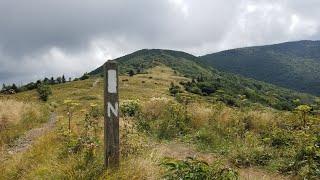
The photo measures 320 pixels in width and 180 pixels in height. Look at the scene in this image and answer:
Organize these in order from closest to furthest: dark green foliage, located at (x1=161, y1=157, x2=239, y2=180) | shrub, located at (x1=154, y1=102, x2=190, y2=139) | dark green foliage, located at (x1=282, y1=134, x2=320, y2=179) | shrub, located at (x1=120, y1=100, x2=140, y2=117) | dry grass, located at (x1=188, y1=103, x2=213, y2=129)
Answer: dark green foliage, located at (x1=161, y1=157, x2=239, y2=180), dark green foliage, located at (x1=282, y1=134, x2=320, y2=179), shrub, located at (x1=154, y1=102, x2=190, y2=139), dry grass, located at (x1=188, y1=103, x2=213, y2=129), shrub, located at (x1=120, y1=100, x2=140, y2=117)

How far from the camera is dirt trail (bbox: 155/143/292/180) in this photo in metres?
9.60

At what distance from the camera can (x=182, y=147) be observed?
12.7 meters

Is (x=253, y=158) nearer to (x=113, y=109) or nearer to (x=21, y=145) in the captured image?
(x=113, y=109)

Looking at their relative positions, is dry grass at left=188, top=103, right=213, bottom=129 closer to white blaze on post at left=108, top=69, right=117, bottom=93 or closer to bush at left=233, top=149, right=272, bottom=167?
bush at left=233, top=149, right=272, bottom=167

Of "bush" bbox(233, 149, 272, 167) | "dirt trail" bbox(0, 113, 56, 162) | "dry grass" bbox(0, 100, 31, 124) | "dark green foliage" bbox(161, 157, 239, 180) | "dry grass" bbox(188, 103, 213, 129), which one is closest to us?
"dark green foliage" bbox(161, 157, 239, 180)

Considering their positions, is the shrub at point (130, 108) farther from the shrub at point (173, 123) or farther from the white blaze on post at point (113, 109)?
the white blaze on post at point (113, 109)

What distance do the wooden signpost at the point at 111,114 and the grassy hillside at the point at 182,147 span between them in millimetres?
193

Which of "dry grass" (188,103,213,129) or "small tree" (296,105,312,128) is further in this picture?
"dry grass" (188,103,213,129)

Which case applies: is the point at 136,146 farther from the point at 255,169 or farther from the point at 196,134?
the point at 196,134

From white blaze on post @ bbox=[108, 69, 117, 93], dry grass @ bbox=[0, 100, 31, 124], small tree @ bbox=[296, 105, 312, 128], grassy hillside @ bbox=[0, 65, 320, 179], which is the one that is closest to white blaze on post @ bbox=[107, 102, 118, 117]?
white blaze on post @ bbox=[108, 69, 117, 93]

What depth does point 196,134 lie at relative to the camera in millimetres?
13695

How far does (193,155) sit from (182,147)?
46.2 inches

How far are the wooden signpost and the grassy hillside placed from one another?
7.6 inches

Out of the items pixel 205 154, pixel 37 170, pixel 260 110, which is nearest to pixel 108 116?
pixel 37 170
